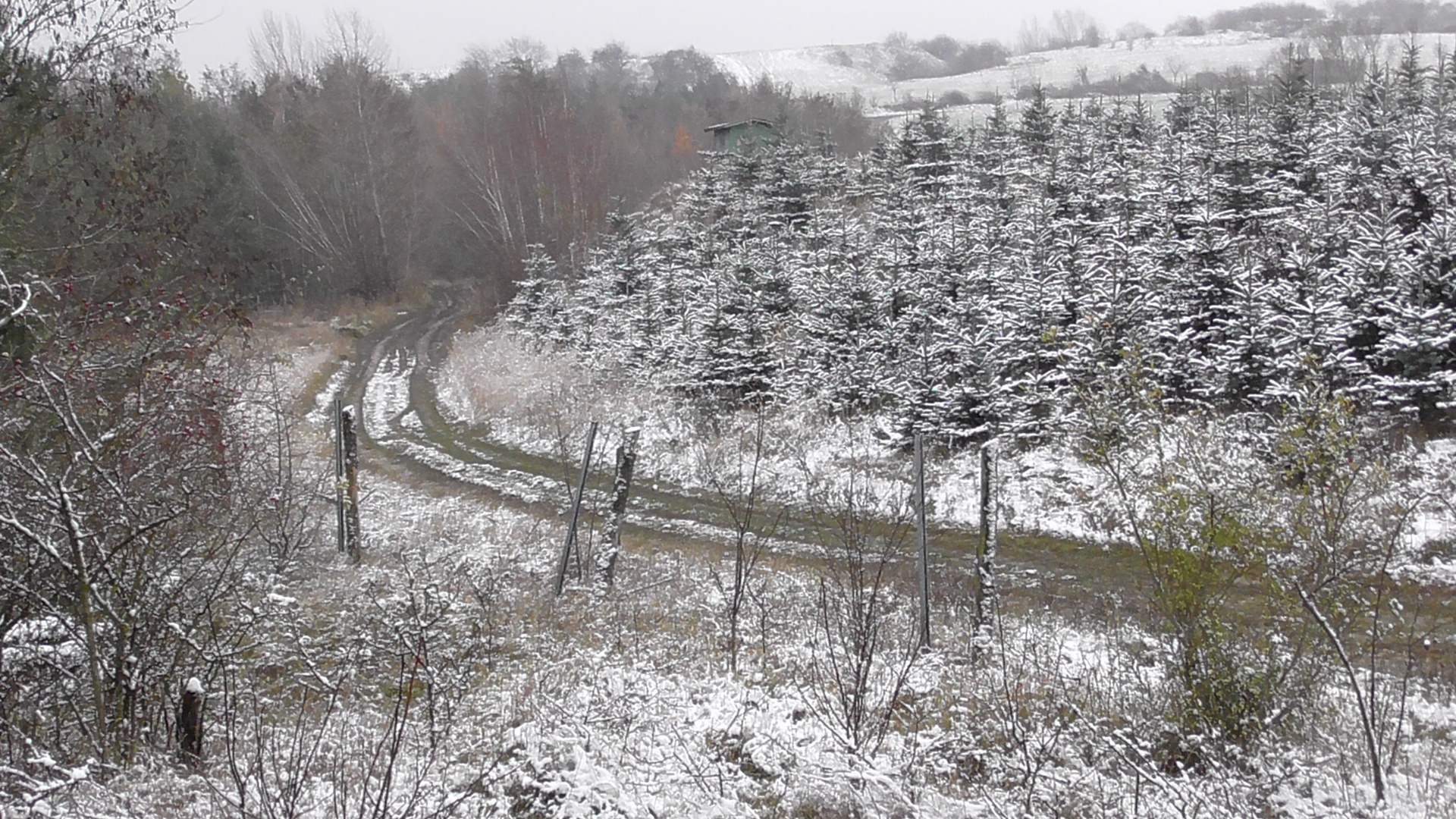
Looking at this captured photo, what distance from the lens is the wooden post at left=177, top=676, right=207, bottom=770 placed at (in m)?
4.85

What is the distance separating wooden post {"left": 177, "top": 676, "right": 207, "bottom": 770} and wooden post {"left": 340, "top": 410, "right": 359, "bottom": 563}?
6.07 meters

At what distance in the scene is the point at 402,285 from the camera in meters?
39.8

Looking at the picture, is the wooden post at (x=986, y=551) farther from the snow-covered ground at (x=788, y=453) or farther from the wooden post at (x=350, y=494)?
the wooden post at (x=350, y=494)

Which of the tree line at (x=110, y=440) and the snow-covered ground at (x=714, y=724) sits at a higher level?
the tree line at (x=110, y=440)

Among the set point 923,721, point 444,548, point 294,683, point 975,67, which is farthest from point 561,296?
point 975,67

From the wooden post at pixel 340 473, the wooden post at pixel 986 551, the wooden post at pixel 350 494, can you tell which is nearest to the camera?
the wooden post at pixel 986 551

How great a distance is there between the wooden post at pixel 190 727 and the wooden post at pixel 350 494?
19.9 feet

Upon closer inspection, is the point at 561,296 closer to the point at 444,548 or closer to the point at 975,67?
the point at 444,548

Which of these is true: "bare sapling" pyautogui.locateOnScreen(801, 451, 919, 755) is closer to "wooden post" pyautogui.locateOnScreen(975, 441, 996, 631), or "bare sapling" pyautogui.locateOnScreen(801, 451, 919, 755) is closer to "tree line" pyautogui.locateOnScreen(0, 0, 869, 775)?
"wooden post" pyautogui.locateOnScreen(975, 441, 996, 631)

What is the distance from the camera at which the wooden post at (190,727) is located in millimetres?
4852

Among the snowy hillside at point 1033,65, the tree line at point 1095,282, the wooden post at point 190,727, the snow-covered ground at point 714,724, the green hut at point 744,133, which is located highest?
the snowy hillside at point 1033,65

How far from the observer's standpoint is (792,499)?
1266cm

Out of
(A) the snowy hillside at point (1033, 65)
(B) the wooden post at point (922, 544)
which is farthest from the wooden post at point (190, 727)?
(A) the snowy hillside at point (1033, 65)

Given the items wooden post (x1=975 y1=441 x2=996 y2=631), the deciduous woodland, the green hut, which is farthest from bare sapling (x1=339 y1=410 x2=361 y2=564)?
the green hut
